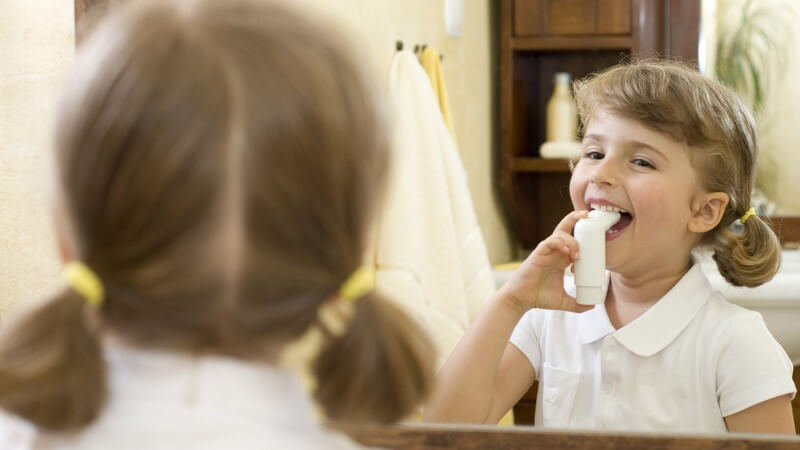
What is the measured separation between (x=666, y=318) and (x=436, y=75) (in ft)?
1.85

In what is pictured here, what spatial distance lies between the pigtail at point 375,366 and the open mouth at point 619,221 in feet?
1.43

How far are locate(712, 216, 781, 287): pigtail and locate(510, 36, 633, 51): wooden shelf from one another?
606 millimetres

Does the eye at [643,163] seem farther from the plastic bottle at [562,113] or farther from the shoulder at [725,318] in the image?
the plastic bottle at [562,113]

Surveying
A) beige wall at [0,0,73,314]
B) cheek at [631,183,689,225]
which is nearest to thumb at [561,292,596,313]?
cheek at [631,183,689,225]

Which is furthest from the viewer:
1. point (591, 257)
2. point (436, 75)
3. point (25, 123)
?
point (436, 75)

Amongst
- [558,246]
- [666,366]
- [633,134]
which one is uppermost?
[633,134]

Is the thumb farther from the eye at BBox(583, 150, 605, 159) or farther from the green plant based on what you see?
the green plant

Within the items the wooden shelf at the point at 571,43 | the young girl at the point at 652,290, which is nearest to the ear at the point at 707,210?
the young girl at the point at 652,290

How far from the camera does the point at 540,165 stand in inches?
61.7

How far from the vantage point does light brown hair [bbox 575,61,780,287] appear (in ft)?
3.07

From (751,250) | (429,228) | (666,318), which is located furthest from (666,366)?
(429,228)

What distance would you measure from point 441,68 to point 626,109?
1.66 ft

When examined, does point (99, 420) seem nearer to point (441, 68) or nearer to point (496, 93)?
point (441, 68)

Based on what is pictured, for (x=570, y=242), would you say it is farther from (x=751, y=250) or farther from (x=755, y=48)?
(x=755, y=48)
